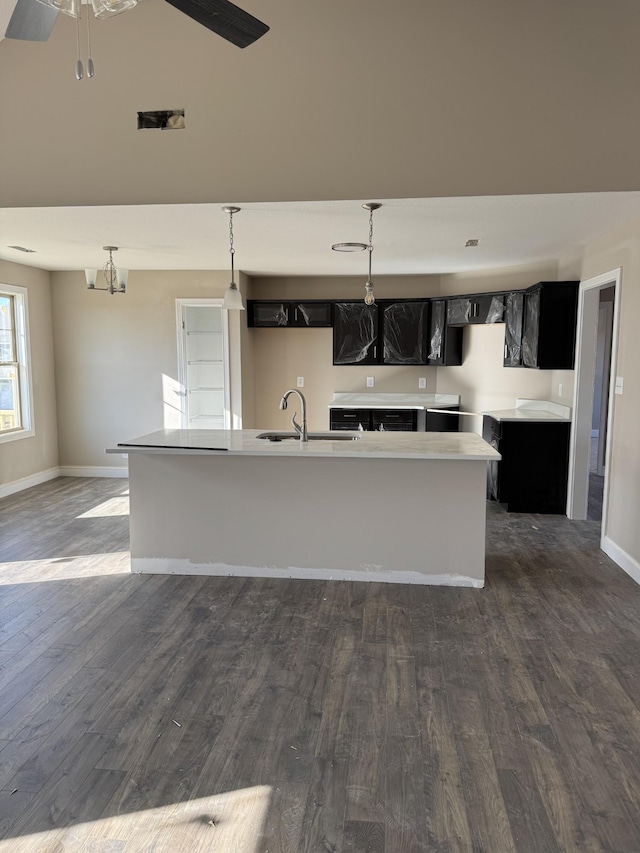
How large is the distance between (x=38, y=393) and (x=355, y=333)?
3574 millimetres

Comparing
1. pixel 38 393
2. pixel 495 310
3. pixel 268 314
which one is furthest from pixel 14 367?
pixel 495 310

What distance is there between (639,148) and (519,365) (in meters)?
2.49

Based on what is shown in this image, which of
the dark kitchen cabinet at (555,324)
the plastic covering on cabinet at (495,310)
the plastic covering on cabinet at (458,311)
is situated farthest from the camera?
the plastic covering on cabinet at (458,311)

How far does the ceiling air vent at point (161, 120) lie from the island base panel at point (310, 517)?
2.02 m

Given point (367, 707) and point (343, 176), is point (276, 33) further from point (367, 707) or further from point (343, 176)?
point (367, 707)

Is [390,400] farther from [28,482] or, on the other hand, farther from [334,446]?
[28,482]

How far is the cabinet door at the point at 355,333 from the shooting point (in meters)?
6.64

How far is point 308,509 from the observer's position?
148 inches

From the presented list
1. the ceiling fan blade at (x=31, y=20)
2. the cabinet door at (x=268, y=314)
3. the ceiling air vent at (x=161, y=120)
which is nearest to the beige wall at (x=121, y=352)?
the cabinet door at (x=268, y=314)

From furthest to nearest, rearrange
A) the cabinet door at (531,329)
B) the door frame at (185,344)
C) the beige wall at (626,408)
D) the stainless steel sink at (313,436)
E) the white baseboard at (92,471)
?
the white baseboard at (92,471) < the door frame at (185,344) < the cabinet door at (531,329) < the stainless steel sink at (313,436) < the beige wall at (626,408)

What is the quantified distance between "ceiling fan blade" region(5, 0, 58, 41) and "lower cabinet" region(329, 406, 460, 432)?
4.72m

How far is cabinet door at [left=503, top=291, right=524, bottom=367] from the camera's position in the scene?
5404mm

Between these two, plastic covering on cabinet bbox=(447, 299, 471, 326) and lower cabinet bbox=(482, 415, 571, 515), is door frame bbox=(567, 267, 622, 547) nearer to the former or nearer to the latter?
lower cabinet bbox=(482, 415, 571, 515)

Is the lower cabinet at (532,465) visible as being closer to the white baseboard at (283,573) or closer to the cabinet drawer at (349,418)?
the cabinet drawer at (349,418)
